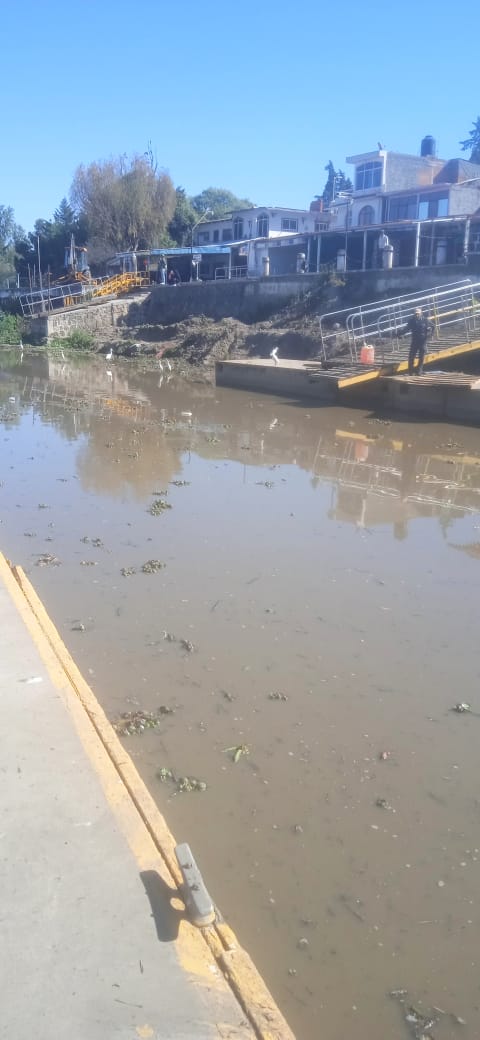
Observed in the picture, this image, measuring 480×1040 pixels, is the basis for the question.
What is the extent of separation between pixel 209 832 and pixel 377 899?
92 centimetres

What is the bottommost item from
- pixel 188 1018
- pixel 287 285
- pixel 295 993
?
pixel 295 993

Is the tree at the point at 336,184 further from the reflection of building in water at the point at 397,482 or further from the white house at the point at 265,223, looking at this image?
the reflection of building in water at the point at 397,482

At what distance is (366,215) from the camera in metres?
48.0

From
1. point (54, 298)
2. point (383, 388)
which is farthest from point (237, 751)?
point (54, 298)

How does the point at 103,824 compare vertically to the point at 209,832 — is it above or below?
above

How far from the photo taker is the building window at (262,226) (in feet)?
175

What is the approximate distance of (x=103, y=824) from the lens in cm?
346

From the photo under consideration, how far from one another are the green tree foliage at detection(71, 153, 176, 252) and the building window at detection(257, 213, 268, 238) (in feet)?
32.7

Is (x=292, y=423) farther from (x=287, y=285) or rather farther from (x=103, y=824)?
(x=287, y=285)

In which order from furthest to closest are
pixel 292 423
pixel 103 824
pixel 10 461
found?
pixel 292 423 < pixel 10 461 < pixel 103 824

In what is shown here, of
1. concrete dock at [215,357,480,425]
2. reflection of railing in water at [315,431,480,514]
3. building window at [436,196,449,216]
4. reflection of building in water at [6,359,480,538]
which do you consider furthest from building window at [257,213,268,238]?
reflection of railing in water at [315,431,480,514]

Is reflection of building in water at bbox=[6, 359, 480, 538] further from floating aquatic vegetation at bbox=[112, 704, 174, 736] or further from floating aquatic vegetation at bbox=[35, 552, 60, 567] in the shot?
floating aquatic vegetation at bbox=[112, 704, 174, 736]

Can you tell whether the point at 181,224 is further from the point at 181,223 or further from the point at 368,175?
the point at 368,175

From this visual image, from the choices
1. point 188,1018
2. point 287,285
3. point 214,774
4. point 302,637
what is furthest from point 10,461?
point 287,285
